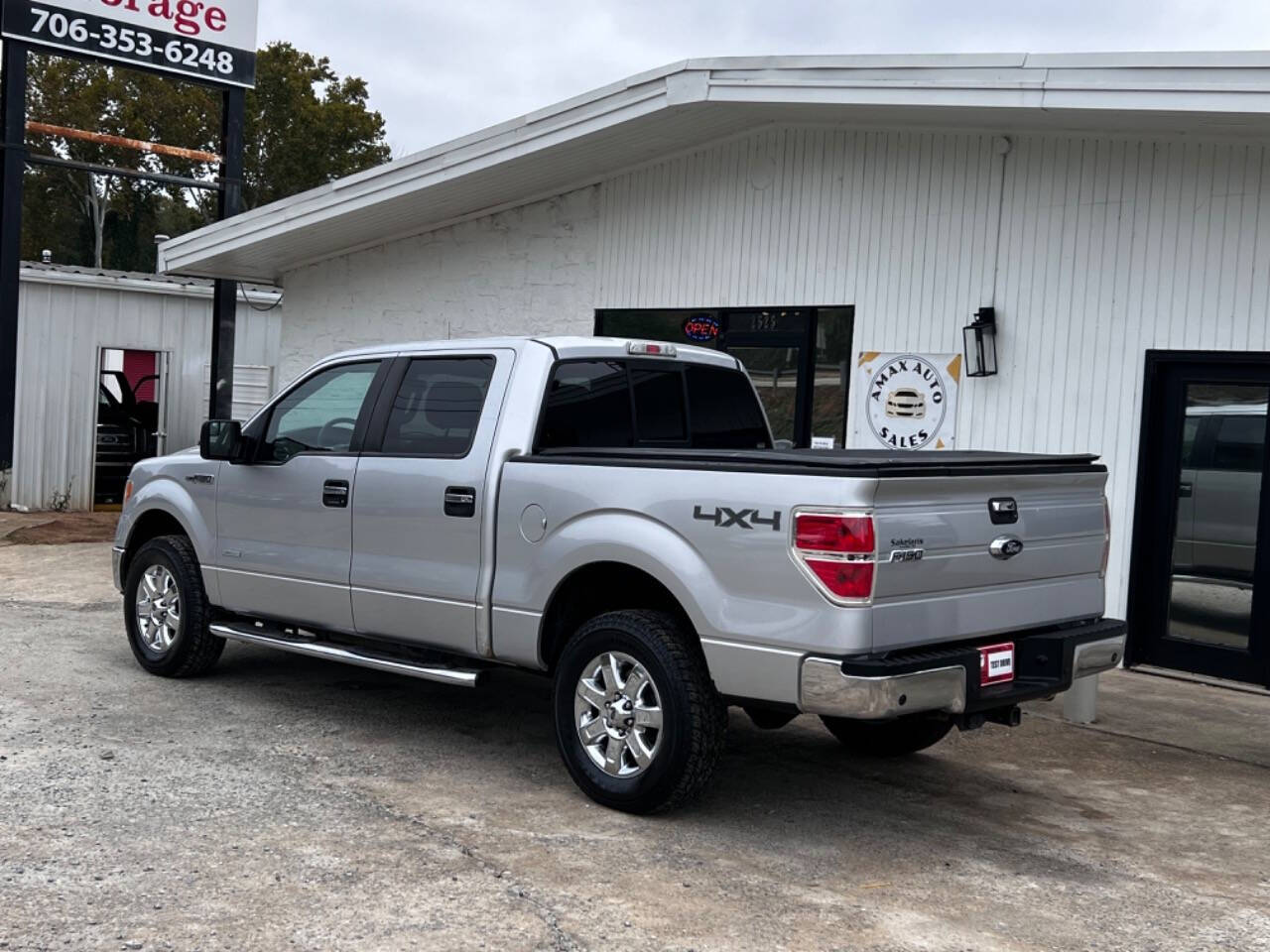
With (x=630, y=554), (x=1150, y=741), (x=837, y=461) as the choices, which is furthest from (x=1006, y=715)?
(x=1150, y=741)

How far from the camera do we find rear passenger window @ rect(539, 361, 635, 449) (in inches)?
246

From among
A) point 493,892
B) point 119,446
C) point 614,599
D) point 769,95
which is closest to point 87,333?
point 119,446

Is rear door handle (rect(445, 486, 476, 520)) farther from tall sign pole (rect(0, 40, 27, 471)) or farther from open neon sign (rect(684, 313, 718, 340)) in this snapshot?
tall sign pole (rect(0, 40, 27, 471))

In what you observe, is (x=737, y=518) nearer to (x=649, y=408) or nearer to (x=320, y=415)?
(x=649, y=408)

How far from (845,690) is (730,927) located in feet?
3.05

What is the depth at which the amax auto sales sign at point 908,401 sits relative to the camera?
9.75 meters

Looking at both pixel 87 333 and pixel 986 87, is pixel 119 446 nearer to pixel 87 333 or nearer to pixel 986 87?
pixel 87 333

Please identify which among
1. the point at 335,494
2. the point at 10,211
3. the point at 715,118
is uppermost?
the point at 715,118

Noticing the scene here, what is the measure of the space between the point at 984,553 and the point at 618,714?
5.13 feet

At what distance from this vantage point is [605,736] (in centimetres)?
563

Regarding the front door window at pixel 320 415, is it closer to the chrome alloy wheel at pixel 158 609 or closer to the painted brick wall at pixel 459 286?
the chrome alloy wheel at pixel 158 609

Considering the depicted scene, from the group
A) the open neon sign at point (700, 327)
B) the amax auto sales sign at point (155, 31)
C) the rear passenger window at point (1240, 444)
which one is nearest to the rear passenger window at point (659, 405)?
the rear passenger window at point (1240, 444)

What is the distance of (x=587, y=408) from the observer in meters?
6.41

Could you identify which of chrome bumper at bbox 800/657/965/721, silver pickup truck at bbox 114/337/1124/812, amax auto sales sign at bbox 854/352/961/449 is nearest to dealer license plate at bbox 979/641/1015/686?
silver pickup truck at bbox 114/337/1124/812
